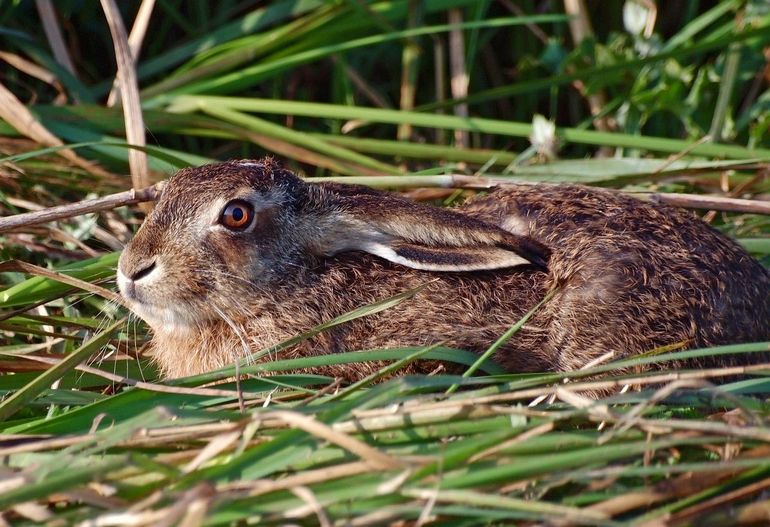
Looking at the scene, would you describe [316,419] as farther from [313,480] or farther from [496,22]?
[496,22]

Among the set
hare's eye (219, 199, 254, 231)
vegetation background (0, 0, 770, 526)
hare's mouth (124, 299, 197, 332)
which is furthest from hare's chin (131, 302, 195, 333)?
hare's eye (219, 199, 254, 231)

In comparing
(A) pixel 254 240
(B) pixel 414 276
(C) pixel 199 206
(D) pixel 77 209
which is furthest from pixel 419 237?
(D) pixel 77 209

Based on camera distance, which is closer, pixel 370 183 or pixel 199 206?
pixel 199 206

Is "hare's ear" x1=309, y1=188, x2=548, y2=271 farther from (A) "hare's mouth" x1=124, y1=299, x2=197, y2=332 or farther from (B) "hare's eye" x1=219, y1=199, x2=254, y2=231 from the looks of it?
(A) "hare's mouth" x1=124, y1=299, x2=197, y2=332

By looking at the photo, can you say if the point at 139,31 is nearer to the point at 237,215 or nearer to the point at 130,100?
the point at 130,100

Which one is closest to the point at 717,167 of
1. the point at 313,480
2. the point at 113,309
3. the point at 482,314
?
the point at 482,314

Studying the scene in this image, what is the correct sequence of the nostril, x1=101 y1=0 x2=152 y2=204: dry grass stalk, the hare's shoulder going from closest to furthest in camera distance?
the nostril
the hare's shoulder
x1=101 y1=0 x2=152 y2=204: dry grass stalk

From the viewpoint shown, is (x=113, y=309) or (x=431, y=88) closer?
(x=113, y=309)
